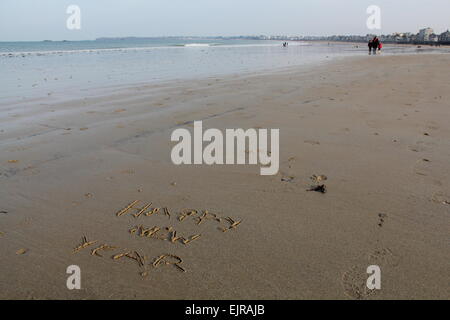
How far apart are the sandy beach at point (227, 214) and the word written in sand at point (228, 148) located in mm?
155

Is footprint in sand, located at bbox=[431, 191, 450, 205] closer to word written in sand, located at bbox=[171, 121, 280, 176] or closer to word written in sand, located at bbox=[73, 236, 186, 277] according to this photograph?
word written in sand, located at bbox=[171, 121, 280, 176]

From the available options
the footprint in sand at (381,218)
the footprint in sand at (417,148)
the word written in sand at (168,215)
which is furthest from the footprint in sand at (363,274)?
the footprint in sand at (417,148)

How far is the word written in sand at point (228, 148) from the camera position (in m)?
4.10

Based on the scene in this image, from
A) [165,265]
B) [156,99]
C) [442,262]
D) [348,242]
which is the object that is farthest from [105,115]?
[442,262]

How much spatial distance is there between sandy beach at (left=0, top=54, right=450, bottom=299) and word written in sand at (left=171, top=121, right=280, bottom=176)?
15 centimetres

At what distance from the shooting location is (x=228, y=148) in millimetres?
4566

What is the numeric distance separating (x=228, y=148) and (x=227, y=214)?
5.85 ft

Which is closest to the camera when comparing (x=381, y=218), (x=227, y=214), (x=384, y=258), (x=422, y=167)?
(x=384, y=258)

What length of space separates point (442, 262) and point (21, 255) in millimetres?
2847

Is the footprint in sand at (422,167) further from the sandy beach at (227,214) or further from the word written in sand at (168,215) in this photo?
the word written in sand at (168,215)

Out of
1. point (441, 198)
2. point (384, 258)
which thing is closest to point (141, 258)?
point (384, 258)

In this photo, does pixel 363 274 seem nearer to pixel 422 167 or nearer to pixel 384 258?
pixel 384 258

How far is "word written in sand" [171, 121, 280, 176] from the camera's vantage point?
4.10m

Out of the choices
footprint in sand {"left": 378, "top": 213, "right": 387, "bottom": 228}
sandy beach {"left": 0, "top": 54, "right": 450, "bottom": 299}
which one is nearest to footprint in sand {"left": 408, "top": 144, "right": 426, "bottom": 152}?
sandy beach {"left": 0, "top": 54, "right": 450, "bottom": 299}
